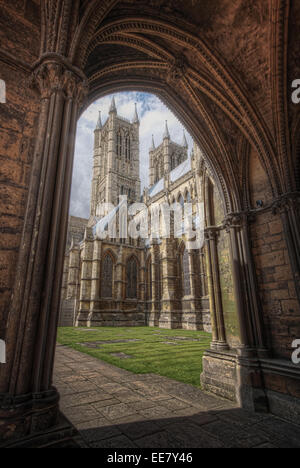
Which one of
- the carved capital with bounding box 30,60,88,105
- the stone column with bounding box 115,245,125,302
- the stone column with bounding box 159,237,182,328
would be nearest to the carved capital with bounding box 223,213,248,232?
the carved capital with bounding box 30,60,88,105

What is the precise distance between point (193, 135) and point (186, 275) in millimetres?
17540

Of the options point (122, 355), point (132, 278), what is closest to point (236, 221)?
point (122, 355)

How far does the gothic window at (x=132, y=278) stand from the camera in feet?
85.4

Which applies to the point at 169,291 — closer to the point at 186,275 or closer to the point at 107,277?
the point at 186,275

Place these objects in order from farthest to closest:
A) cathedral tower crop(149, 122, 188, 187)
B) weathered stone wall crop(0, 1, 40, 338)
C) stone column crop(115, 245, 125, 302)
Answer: cathedral tower crop(149, 122, 188, 187) → stone column crop(115, 245, 125, 302) → weathered stone wall crop(0, 1, 40, 338)

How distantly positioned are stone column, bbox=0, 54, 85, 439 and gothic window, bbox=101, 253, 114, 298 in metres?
22.7

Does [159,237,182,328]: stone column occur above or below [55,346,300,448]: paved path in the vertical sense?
above

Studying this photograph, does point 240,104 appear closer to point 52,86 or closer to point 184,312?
point 52,86

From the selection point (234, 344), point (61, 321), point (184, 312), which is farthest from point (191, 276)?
point (234, 344)

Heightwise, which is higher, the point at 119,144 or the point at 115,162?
the point at 119,144

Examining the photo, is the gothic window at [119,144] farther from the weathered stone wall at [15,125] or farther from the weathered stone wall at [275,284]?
the weathered stone wall at [15,125]

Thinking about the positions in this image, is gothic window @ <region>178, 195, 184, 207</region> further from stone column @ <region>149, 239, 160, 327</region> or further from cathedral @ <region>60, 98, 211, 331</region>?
stone column @ <region>149, 239, 160, 327</region>

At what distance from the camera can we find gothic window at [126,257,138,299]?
26.0m

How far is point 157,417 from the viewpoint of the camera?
3.33 m
